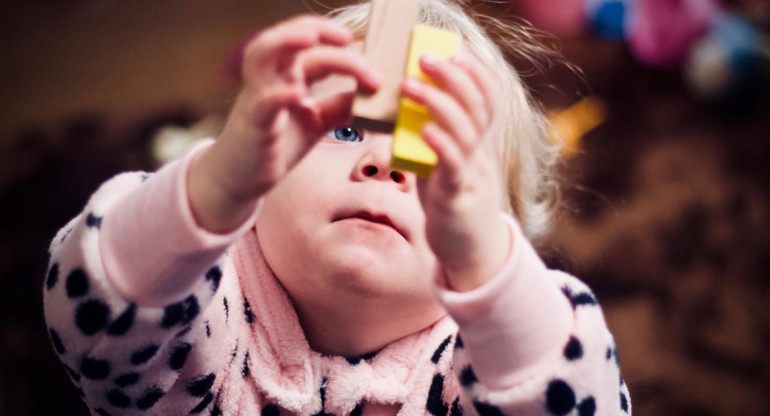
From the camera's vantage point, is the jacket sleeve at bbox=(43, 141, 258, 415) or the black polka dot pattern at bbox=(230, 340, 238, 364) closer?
the jacket sleeve at bbox=(43, 141, 258, 415)

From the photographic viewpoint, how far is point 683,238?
1.32 meters

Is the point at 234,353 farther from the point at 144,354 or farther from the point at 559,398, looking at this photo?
the point at 559,398

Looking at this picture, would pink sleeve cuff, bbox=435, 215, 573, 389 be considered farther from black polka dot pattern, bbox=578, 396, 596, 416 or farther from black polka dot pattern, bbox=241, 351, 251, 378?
black polka dot pattern, bbox=241, 351, 251, 378

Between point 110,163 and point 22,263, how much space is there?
213 mm

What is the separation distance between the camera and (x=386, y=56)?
37 centimetres

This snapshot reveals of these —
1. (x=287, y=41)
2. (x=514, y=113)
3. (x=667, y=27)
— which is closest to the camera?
(x=287, y=41)

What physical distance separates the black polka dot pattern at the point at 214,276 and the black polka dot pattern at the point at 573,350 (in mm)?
200

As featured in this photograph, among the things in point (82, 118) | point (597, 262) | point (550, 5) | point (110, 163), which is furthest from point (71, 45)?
point (597, 262)

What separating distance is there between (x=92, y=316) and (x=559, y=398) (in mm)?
259

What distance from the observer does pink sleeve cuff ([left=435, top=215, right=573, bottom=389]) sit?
1.27 feet

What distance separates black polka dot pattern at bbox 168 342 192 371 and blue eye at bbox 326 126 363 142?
174 mm

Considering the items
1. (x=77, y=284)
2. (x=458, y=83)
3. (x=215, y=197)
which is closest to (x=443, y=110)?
(x=458, y=83)

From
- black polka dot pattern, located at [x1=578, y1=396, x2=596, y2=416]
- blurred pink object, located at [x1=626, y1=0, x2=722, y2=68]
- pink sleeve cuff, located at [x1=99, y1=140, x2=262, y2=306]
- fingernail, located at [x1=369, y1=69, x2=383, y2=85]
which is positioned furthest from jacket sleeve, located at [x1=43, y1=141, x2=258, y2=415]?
blurred pink object, located at [x1=626, y1=0, x2=722, y2=68]

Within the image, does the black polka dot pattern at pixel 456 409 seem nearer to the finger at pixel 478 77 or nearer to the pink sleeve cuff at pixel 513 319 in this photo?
the pink sleeve cuff at pixel 513 319
